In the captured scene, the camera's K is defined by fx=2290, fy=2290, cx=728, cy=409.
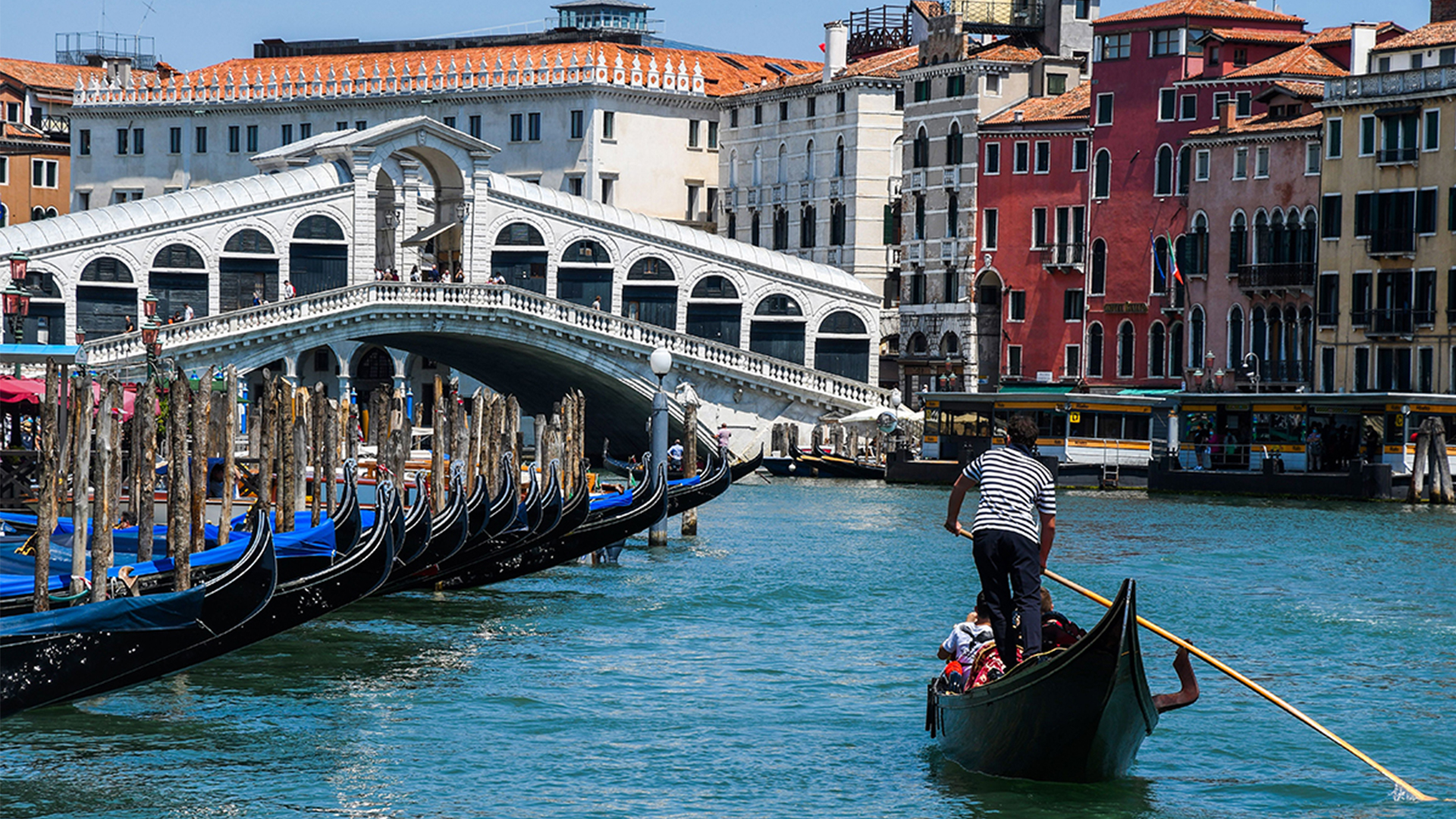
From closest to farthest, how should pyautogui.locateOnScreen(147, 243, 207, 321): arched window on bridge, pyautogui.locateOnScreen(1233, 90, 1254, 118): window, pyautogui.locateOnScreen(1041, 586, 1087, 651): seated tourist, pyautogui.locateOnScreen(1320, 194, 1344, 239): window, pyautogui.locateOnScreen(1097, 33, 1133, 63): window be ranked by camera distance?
1. pyautogui.locateOnScreen(1041, 586, 1087, 651): seated tourist
2. pyautogui.locateOnScreen(1320, 194, 1344, 239): window
3. pyautogui.locateOnScreen(147, 243, 207, 321): arched window on bridge
4. pyautogui.locateOnScreen(1233, 90, 1254, 118): window
5. pyautogui.locateOnScreen(1097, 33, 1133, 63): window

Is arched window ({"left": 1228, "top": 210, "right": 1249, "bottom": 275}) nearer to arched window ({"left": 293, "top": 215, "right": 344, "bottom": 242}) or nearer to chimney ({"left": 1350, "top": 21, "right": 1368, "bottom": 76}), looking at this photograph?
chimney ({"left": 1350, "top": 21, "right": 1368, "bottom": 76})

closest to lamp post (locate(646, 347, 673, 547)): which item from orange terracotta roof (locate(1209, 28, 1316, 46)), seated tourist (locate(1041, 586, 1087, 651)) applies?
seated tourist (locate(1041, 586, 1087, 651))

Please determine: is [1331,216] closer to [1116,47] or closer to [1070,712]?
[1116,47]

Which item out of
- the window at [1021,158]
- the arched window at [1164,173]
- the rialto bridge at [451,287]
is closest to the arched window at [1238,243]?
the arched window at [1164,173]

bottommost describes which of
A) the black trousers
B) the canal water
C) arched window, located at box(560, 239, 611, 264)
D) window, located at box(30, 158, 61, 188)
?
the canal water

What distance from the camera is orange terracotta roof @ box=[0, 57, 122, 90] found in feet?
180

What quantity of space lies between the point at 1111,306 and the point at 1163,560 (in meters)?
17.8

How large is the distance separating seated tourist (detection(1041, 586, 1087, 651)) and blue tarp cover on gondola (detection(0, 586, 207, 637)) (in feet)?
13.9

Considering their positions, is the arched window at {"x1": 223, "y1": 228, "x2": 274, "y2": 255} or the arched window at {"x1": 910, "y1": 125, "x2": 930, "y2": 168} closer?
the arched window at {"x1": 223, "y1": 228, "x2": 274, "y2": 255}

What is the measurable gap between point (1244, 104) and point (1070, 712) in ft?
98.0

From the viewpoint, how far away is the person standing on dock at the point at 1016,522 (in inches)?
374

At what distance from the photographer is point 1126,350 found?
39.7 m

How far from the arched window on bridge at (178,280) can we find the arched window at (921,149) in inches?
538

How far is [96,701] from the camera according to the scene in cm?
1244
